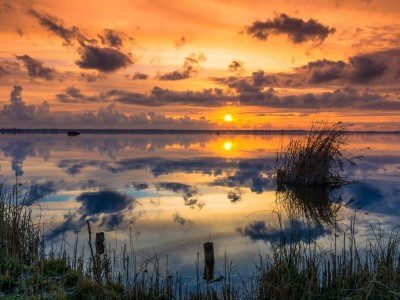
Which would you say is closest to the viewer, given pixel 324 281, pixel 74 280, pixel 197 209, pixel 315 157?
pixel 324 281

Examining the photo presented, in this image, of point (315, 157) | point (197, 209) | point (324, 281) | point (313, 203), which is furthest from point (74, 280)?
point (315, 157)

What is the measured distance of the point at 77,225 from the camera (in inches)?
641

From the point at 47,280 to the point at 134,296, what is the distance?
202 centimetres

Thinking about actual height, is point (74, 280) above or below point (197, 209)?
below

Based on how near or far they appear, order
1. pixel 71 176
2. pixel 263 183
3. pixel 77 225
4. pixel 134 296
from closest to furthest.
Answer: pixel 134 296
pixel 77 225
pixel 263 183
pixel 71 176

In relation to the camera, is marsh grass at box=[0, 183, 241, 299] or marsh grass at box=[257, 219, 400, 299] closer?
marsh grass at box=[257, 219, 400, 299]

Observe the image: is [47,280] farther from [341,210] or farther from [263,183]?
[263,183]

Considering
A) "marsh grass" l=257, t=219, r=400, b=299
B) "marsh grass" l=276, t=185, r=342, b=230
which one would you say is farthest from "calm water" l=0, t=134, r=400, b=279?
"marsh grass" l=257, t=219, r=400, b=299

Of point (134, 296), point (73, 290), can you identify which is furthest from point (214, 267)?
point (73, 290)

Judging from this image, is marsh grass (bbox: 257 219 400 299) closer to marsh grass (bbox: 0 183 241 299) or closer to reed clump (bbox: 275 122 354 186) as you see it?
marsh grass (bbox: 0 183 241 299)

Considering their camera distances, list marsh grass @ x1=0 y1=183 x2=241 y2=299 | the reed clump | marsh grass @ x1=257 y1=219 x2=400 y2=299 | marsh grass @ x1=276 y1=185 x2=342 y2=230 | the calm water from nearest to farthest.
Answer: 1. marsh grass @ x1=257 y1=219 x2=400 y2=299
2. marsh grass @ x1=0 y1=183 x2=241 y2=299
3. the calm water
4. marsh grass @ x1=276 y1=185 x2=342 y2=230
5. the reed clump

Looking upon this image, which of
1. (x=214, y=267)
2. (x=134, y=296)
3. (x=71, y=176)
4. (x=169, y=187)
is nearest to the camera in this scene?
(x=134, y=296)

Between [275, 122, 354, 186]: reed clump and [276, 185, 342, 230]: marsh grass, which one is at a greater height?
[275, 122, 354, 186]: reed clump

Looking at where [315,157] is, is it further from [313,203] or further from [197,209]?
[197,209]
